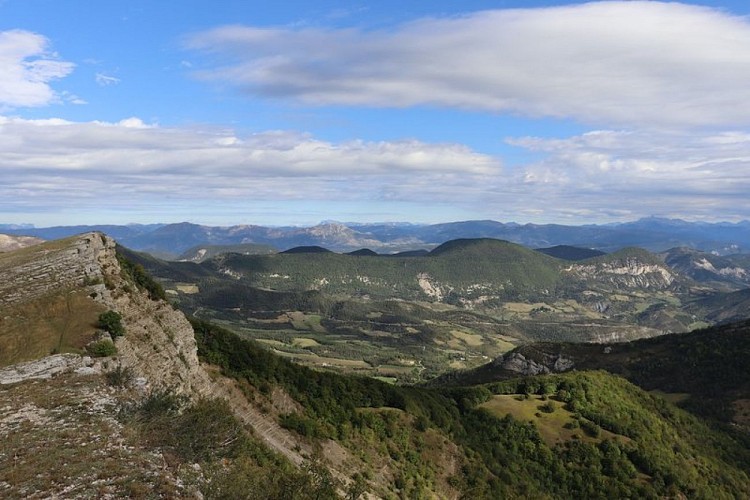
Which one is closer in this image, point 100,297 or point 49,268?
point 100,297

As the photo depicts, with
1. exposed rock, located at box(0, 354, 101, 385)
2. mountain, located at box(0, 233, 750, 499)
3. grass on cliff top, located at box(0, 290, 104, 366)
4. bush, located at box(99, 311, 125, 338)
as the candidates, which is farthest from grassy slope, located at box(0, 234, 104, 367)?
exposed rock, located at box(0, 354, 101, 385)

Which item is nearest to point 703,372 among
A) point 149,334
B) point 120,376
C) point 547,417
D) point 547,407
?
point 547,407

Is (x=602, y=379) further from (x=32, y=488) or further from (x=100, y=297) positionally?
(x=32, y=488)

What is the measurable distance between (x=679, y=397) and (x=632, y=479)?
9351cm

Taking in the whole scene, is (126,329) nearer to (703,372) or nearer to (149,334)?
(149,334)

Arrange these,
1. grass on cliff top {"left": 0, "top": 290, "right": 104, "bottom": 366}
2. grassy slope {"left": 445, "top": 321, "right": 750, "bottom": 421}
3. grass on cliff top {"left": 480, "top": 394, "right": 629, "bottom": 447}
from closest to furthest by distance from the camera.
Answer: grass on cliff top {"left": 0, "top": 290, "right": 104, "bottom": 366} < grass on cliff top {"left": 480, "top": 394, "right": 629, "bottom": 447} < grassy slope {"left": 445, "top": 321, "right": 750, "bottom": 421}

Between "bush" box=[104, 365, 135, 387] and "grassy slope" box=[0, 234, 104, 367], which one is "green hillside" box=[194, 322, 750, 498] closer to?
"grassy slope" box=[0, 234, 104, 367]

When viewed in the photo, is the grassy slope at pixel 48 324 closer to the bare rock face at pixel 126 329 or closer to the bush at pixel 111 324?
the bush at pixel 111 324

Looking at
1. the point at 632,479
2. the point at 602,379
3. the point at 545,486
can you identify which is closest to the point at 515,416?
the point at 545,486

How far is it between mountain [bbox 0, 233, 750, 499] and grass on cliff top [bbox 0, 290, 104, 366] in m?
0.15

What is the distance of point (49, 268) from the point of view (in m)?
51.8

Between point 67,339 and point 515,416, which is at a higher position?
point 67,339

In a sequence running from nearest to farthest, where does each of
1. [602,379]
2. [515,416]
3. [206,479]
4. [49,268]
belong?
[206,479] < [49,268] < [515,416] < [602,379]

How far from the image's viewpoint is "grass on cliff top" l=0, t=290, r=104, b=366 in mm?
39594
